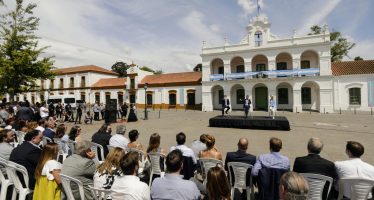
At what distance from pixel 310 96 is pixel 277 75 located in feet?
14.7

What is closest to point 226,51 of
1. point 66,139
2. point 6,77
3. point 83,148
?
point 6,77

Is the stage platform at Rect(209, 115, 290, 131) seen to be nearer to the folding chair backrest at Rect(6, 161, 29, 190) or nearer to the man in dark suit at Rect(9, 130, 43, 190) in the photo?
the man in dark suit at Rect(9, 130, 43, 190)

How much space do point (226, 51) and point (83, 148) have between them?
25.6 metres

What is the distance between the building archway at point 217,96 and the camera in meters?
29.2

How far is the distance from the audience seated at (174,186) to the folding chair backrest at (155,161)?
2.01m

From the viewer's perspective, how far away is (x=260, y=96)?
27.6 m

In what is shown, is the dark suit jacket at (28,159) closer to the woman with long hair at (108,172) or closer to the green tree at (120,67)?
the woman with long hair at (108,172)

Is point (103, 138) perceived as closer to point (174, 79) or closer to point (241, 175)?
point (241, 175)

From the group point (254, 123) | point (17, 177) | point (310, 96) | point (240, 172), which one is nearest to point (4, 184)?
point (17, 177)

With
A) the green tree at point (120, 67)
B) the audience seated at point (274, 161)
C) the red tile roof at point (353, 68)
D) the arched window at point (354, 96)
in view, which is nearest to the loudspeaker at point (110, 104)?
the audience seated at point (274, 161)

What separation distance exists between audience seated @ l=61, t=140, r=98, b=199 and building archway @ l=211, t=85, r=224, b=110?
26.2 meters

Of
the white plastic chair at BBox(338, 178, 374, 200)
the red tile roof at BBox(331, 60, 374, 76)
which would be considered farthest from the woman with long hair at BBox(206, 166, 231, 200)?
the red tile roof at BBox(331, 60, 374, 76)

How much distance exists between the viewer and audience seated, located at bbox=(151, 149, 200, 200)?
2557 mm

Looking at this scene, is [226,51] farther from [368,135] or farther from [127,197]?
[127,197]
